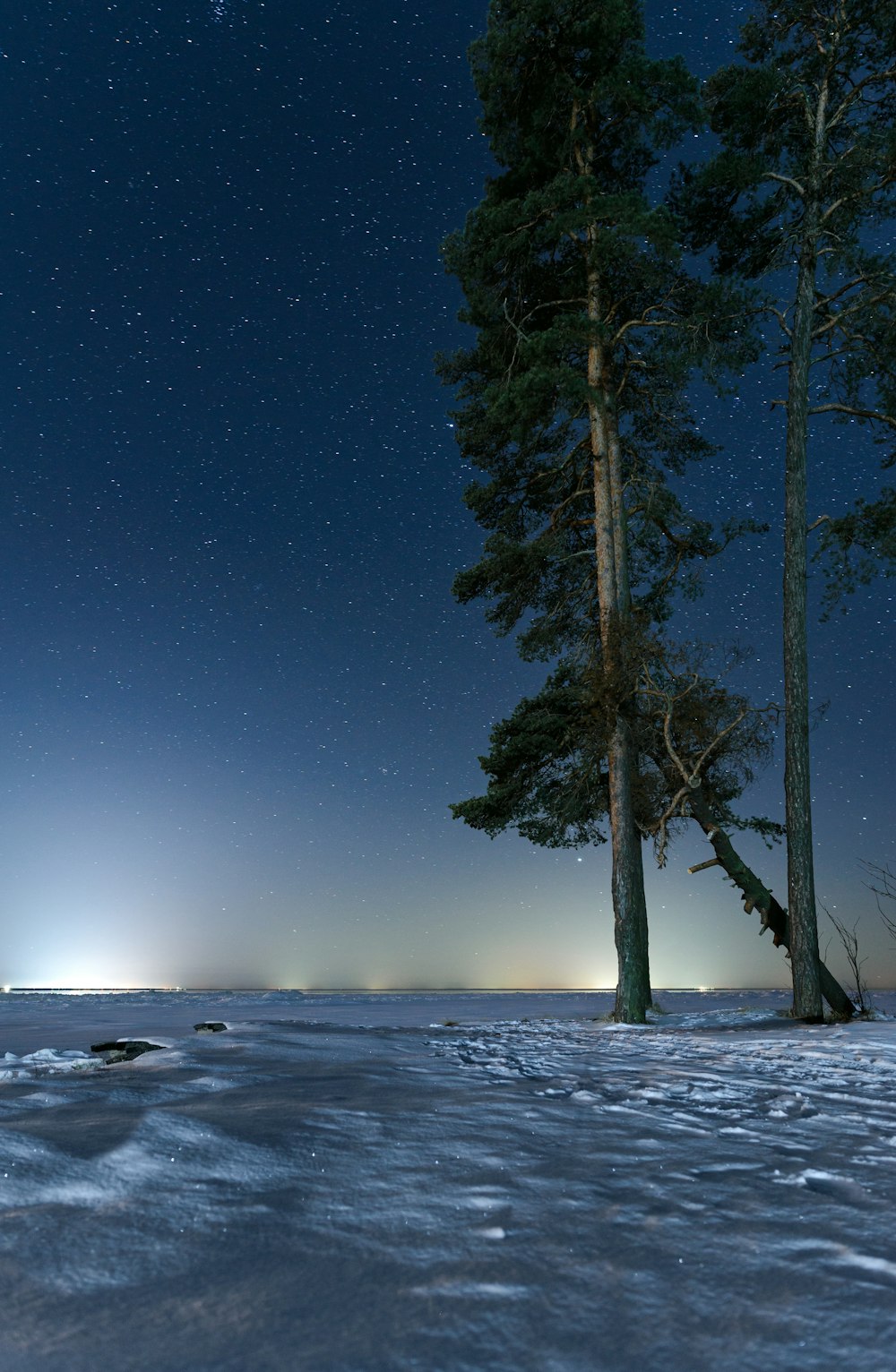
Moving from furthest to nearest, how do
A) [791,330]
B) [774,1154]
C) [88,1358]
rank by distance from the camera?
[791,330], [774,1154], [88,1358]

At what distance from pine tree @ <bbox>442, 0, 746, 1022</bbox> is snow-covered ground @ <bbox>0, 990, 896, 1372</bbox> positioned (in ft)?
26.4

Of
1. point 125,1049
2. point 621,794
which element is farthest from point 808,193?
point 125,1049

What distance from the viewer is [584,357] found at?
13148 mm

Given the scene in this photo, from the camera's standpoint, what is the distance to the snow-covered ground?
4.54ft

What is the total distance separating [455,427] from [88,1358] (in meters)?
14.1

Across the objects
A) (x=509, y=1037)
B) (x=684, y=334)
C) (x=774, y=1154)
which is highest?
(x=684, y=334)

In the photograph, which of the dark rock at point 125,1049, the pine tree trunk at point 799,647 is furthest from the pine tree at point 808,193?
the dark rock at point 125,1049

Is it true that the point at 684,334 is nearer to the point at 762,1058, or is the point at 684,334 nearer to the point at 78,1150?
the point at 762,1058

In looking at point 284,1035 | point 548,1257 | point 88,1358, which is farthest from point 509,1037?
point 88,1358

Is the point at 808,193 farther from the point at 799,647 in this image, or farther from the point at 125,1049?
the point at 125,1049

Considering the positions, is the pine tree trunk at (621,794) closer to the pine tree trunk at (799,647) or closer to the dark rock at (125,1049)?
the pine tree trunk at (799,647)

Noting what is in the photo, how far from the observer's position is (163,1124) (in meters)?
2.70

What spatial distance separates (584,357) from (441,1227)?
1323 centimetres

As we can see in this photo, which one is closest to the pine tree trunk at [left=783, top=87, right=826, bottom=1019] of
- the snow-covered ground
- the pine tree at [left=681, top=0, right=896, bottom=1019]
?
the pine tree at [left=681, top=0, right=896, bottom=1019]
